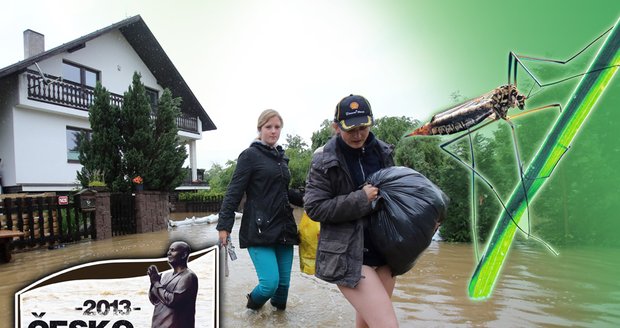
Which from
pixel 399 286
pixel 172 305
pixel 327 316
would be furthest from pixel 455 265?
pixel 172 305

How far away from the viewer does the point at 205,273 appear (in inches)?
78.3

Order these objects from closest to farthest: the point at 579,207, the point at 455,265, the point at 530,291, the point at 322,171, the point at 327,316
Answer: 1. the point at 322,171
2. the point at 327,316
3. the point at 530,291
4. the point at 579,207
5. the point at 455,265

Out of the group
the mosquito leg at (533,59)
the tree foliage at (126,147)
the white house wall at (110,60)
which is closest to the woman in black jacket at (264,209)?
the mosquito leg at (533,59)

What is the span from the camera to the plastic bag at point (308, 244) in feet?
10.5

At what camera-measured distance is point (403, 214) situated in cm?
201

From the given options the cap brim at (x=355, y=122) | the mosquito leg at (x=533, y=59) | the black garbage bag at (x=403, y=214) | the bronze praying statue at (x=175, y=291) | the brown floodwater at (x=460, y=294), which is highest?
the mosquito leg at (x=533, y=59)

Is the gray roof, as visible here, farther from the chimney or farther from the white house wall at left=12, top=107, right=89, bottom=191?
the chimney

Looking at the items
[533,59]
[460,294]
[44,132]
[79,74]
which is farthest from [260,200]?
[79,74]

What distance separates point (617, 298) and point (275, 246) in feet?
10.5

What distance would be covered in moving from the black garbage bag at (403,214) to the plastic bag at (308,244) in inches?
43.9

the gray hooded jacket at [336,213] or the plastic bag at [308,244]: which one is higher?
the gray hooded jacket at [336,213]

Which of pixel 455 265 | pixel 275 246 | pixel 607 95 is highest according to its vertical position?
pixel 607 95

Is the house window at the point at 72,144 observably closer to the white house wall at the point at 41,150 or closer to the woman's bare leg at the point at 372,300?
the white house wall at the point at 41,150

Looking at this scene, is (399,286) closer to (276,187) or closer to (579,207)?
(276,187)
